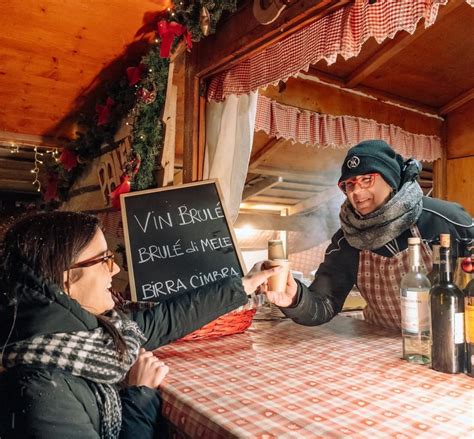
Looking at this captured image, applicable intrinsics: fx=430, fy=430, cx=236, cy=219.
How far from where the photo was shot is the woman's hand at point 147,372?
1273 millimetres

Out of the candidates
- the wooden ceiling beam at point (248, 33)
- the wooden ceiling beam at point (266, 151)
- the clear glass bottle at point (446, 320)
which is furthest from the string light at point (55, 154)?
the clear glass bottle at point (446, 320)

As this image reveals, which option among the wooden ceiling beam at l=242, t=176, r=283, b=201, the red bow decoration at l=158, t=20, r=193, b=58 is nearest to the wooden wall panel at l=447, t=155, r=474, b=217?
the wooden ceiling beam at l=242, t=176, r=283, b=201

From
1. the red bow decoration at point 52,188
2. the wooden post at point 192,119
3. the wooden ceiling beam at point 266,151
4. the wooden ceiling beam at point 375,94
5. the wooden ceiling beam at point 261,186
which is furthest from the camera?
the wooden ceiling beam at point 261,186

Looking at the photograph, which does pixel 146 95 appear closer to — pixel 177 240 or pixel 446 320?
pixel 177 240

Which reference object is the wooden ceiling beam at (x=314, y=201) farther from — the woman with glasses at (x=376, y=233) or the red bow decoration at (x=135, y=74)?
the woman with glasses at (x=376, y=233)

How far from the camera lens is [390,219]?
1824 mm

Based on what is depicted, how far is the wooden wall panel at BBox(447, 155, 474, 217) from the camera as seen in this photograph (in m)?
5.43

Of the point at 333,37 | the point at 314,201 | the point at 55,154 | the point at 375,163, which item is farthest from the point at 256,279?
the point at 314,201

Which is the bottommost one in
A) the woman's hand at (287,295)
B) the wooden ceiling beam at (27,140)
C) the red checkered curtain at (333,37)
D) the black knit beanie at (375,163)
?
the woman's hand at (287,295)

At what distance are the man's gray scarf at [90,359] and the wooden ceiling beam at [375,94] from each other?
3.68 metres

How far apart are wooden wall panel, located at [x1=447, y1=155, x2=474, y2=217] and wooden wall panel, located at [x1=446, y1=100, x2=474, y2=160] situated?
4.0 inches

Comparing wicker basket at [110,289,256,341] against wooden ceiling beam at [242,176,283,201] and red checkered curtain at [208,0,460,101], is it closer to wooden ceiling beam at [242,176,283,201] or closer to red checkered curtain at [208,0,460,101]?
red checkered curtain at [208,0,460,101]

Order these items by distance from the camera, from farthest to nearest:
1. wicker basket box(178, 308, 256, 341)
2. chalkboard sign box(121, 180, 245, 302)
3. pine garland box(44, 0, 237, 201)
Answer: pine garland box(44, 0, 237, 201)
chalkboard sign box(121, 180, 245, 302)
wicker basket box(178, 308, 256, 341)

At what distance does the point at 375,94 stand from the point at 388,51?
103 centimetres
